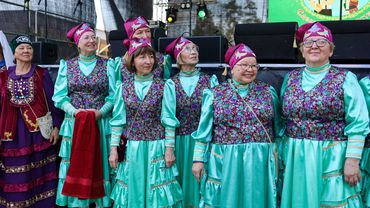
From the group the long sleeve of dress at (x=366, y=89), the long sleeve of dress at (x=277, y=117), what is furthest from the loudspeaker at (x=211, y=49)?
the long sleeve of dress at (x=366, y=89)

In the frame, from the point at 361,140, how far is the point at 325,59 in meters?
0.55

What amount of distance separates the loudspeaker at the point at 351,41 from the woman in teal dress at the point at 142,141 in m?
1.47

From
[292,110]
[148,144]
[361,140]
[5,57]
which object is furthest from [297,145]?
[5,57]

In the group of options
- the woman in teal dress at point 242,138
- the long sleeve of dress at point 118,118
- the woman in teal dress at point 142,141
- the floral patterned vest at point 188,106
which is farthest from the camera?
the floral patterned vest at point 188,106

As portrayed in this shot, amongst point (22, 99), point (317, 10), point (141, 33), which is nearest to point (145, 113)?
point (141, 33)

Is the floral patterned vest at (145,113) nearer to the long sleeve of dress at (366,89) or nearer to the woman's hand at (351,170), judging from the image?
the woman's hand at (351,170)

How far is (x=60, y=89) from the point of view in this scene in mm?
3385

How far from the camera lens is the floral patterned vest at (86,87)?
3.34 meters

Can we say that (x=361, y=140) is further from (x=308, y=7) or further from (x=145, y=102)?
(x=308, y=7)

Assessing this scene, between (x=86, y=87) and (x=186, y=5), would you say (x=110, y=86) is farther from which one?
(x=186, y=5)

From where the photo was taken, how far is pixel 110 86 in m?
3.37

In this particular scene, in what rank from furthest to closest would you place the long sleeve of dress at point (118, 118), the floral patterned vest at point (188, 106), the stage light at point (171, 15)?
the stage light at point (171, 15) → the floral patterned vest at point (188, 106) → the long sleeve of dress at point (118, 118)

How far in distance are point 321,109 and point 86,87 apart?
2.00 metres

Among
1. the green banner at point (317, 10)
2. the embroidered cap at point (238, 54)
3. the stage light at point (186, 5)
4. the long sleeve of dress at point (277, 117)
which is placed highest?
the stage light at point (186, 5)
